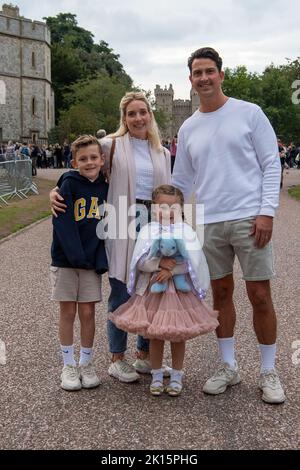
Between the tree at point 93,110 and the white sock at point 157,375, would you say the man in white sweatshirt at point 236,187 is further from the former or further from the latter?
the tree at point 93,110

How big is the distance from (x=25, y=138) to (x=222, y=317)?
A: 5325cm

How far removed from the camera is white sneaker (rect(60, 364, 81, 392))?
3832 mm

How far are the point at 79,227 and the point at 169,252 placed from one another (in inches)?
24.6

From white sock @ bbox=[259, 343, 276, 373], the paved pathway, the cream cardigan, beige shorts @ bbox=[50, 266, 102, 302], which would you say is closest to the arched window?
the paved pathway

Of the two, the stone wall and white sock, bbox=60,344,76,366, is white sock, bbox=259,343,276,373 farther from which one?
the stone wall

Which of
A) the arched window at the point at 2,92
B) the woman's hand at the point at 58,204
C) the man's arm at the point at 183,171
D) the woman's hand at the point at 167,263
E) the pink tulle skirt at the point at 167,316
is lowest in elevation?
the pink tulle skirt at the point at 167,316

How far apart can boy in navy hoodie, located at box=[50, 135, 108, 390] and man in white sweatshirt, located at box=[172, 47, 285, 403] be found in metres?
0.64

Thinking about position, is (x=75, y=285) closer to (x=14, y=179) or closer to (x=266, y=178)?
(x=266, y=178)

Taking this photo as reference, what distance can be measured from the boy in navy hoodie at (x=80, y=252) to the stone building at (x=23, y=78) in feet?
169

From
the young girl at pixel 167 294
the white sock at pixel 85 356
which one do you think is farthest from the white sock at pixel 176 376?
the white sock at pixel 85 356

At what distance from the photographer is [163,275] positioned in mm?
3631

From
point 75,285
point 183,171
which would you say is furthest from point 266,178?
point 75,285

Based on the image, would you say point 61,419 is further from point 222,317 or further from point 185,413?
point 222,317

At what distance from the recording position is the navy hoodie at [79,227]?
150 inches
